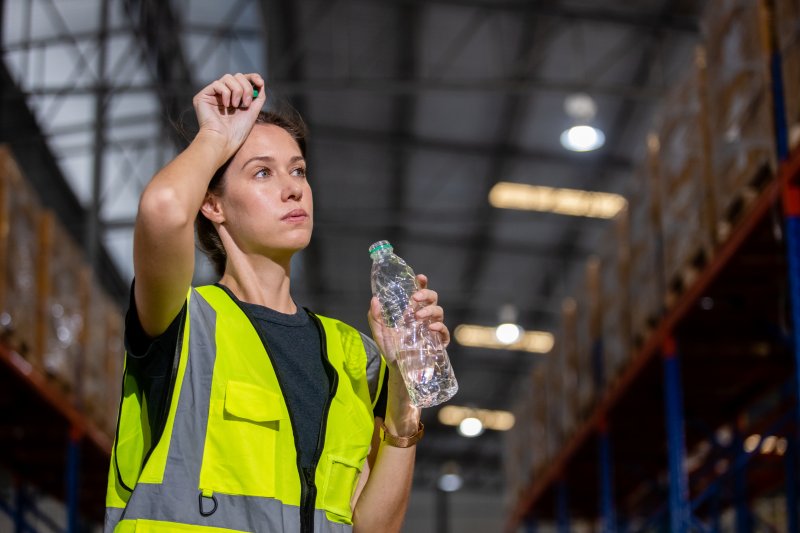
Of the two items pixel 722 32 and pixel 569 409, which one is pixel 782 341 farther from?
pixel 569 409

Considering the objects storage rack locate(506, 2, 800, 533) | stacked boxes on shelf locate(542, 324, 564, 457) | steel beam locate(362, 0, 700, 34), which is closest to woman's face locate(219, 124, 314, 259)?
storage rack locate(506, 2, 800, 533)

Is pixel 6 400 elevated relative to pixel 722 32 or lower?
lower

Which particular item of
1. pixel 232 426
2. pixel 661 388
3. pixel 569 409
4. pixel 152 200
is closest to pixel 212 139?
pixel 152 200

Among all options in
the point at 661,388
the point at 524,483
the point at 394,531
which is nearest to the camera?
the point at 394,531

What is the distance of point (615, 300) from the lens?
1256cm

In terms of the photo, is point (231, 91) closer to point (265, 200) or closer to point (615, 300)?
point (265, 200)

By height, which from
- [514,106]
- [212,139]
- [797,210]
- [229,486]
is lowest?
[229,486]

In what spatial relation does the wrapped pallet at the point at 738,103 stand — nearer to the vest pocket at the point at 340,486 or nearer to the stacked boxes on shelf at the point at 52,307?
the vest pocket at the point at 340,486

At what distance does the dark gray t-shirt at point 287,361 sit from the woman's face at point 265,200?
16 centimetres

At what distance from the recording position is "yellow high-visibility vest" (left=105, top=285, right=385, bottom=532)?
2480 millimetres

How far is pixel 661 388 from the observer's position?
12641mm

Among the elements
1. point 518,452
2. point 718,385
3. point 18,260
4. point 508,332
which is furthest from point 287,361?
point 508,332

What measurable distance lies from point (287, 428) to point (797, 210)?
5435 millimetres

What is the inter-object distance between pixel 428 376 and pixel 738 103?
5965 millimetres
